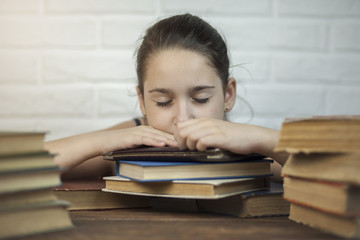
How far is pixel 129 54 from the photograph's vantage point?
1.79m

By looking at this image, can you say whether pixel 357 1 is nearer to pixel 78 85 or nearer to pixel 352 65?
pixel 352 65

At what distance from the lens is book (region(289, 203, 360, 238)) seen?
23.6 inches

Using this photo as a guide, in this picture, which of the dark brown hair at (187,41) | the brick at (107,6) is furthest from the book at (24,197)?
the brick at (107,6)

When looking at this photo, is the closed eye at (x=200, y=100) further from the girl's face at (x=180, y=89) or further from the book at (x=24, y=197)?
the book at (x=24, y=197)

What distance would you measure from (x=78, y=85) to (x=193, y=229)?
1.22 m

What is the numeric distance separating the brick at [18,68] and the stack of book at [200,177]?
3.50 feet

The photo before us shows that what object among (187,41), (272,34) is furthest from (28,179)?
(272,34)

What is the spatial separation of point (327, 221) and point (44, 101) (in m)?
1.39

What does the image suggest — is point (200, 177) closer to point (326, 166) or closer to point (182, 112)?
point (326, 166)

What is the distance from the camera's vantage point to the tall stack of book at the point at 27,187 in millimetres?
610

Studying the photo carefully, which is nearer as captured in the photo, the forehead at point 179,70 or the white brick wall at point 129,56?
the forehead at point 179,70

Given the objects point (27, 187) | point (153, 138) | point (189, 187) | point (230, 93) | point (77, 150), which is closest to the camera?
point (27, 187)

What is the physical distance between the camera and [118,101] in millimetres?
1786

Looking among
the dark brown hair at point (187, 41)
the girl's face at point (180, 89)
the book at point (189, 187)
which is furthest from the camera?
the dark brown hair at point (187, 41)
